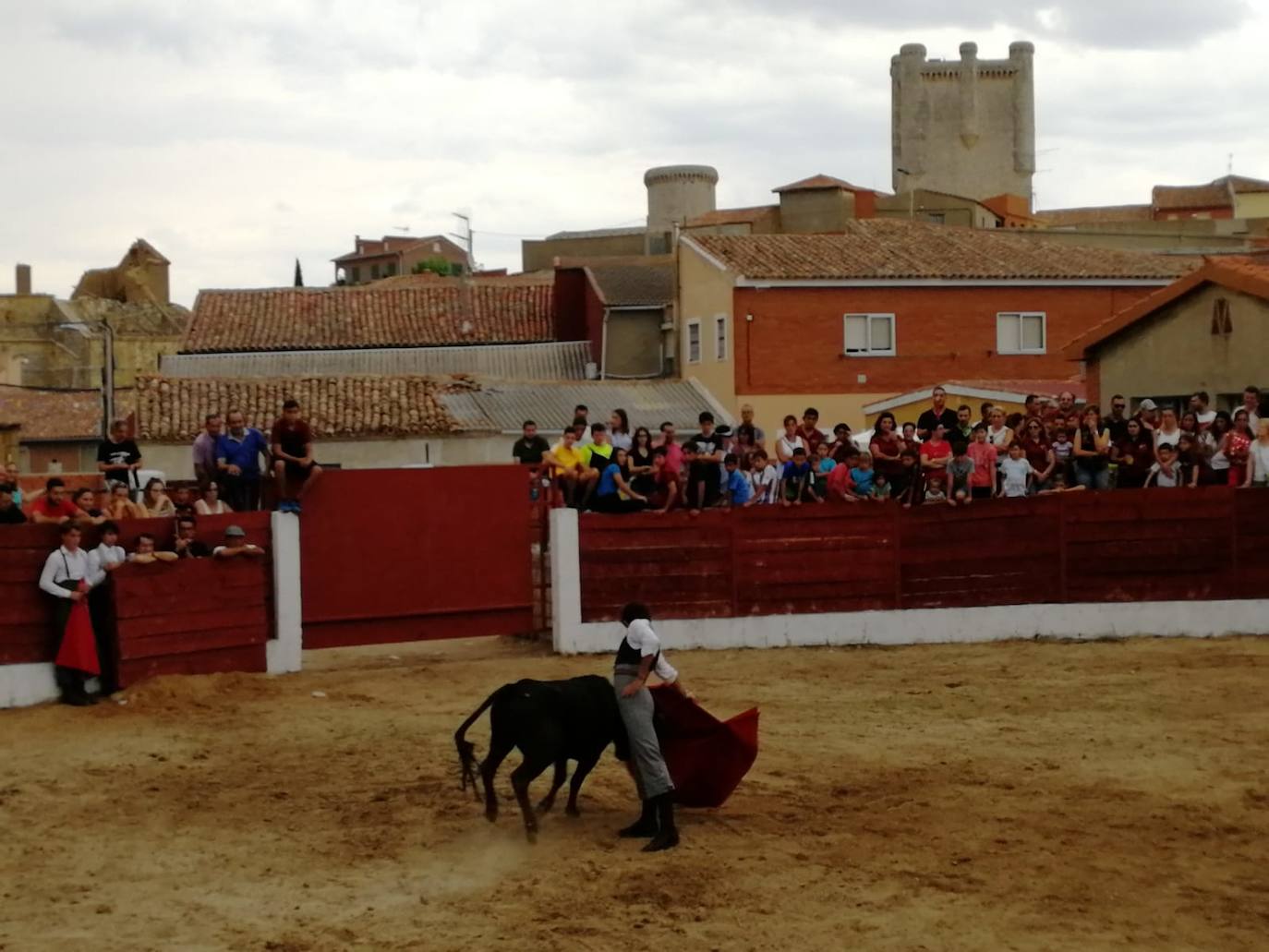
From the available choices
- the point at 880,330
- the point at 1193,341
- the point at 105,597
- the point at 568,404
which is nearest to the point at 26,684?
the point at 105,597

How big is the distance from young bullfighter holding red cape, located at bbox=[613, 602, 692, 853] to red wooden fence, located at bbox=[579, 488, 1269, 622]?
25.6ft

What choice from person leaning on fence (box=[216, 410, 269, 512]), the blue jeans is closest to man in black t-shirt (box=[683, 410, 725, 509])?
the blue jeans

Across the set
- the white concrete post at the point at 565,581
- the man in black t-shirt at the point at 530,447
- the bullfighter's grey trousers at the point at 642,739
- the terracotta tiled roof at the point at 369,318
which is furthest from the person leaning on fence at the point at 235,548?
the terracotta tiled roof at the point at 369,318

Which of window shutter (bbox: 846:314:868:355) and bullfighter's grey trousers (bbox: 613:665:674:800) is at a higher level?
window shutter (bbox: 846:314:868:355)

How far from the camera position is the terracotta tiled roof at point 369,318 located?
165ft

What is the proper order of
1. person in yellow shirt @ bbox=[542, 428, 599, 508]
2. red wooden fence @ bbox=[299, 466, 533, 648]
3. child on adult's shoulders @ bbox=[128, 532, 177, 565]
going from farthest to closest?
1. person in yellow shirt @ bbox=[542, 428, 599, 508]
2. red wooden fence @ bbox=[299, 466, 533, 648]
3. child on adult's shoulders @ bbox=[128, 532, 177, 565]

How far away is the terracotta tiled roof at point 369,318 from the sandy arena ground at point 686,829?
36198 mm

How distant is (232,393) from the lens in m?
40.0

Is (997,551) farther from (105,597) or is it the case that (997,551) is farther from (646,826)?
(646,826)

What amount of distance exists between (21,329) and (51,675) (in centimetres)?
5818

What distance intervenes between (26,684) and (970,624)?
28.6 ft

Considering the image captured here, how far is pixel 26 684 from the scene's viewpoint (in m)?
14.2

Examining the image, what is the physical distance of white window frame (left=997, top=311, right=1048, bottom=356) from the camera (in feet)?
134

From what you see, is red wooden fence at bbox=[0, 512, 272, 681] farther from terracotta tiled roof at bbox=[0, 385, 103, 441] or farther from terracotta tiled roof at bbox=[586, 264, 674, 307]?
terracotta tiled roof at bbox=[0, 385, 103, 441]
